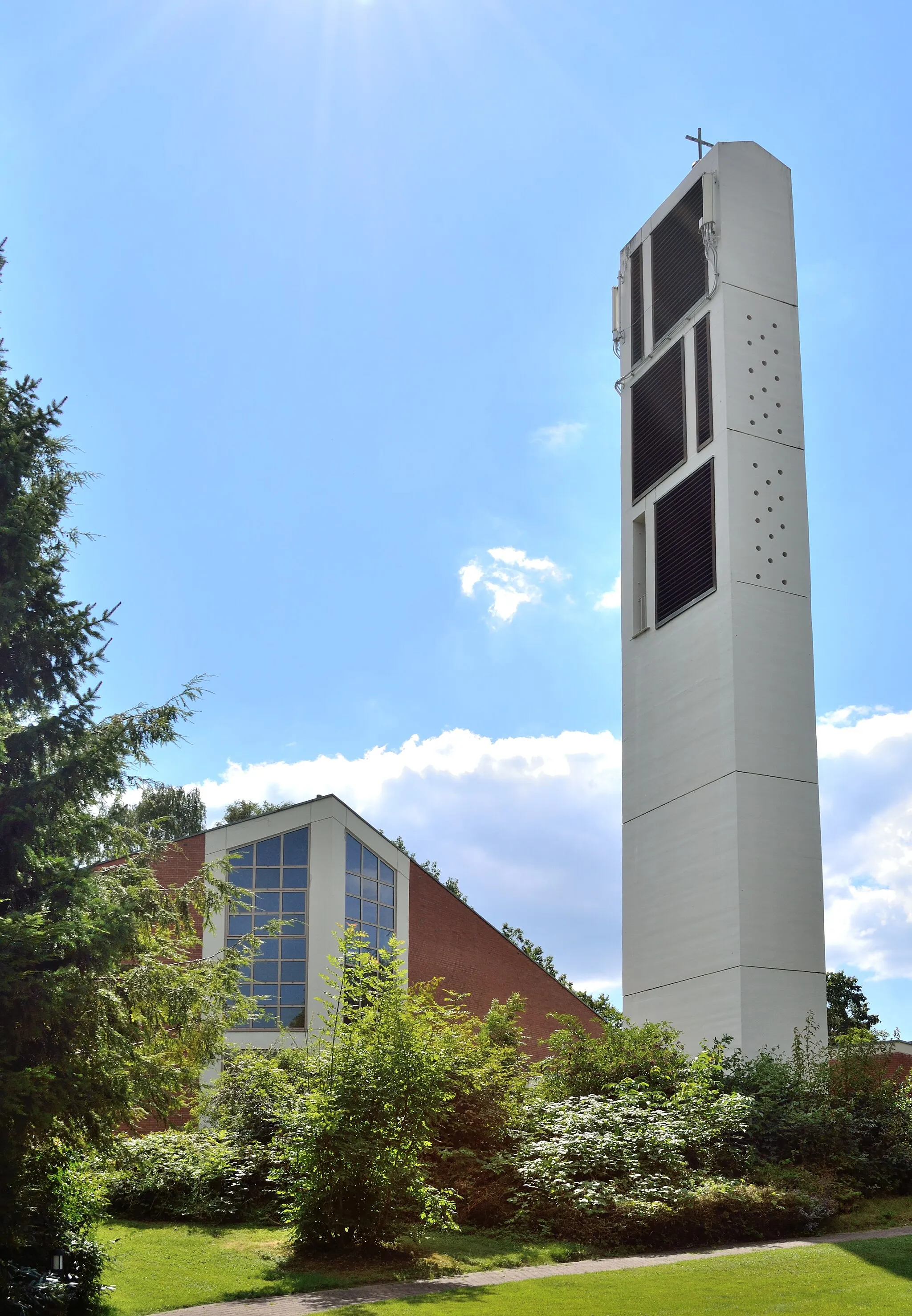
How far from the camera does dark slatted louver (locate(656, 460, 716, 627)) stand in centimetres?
2459

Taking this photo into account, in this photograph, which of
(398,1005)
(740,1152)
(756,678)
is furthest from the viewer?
(756,678)

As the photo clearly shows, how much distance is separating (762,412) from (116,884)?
18382 mm

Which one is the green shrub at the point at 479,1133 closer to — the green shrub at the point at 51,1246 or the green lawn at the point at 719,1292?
the green lawn at the point at 719,1292

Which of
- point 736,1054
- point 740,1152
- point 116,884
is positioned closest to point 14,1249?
point 116,884

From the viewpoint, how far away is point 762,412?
2481 cm

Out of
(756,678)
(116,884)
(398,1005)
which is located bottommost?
(398,1005)

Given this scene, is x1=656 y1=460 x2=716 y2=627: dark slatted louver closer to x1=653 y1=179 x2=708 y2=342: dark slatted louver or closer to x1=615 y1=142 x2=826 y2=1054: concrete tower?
x1=615 y1=142 x2=826 y2=1054: concrete tower

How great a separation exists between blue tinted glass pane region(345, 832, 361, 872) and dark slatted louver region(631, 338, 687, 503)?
405 inches

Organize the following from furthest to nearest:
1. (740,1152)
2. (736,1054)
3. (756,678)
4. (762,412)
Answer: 1. (762,412)
2. (756,678)
3. (736,1054)
4. (740,1152)

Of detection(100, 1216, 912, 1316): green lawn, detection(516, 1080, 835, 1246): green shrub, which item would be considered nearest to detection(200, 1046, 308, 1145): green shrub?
detection(100, 1216, 912, 1316): green lawn

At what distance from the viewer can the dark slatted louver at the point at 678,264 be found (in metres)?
26.6

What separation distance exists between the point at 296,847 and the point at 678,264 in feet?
51.4

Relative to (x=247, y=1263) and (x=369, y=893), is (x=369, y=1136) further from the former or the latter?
(x=369, y=893)

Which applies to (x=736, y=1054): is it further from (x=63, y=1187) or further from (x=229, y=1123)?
(x=63, y=1187)
